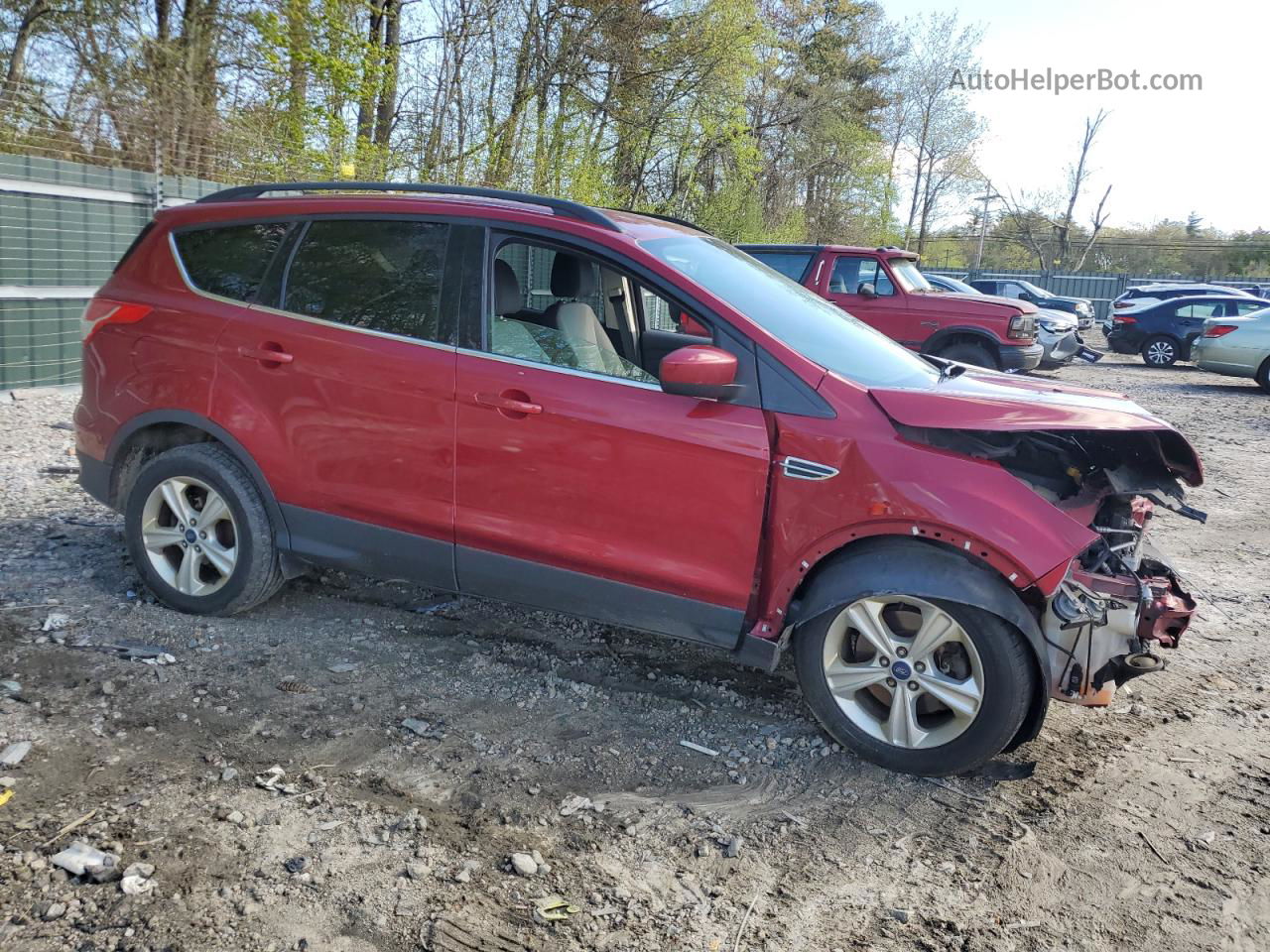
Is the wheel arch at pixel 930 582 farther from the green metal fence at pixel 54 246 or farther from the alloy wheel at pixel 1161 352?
the alloy wheel at pixel 1161 352

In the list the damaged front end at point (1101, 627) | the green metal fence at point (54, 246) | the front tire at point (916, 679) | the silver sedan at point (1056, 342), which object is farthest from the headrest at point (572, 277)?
the silver sedan at point (1056, 342)

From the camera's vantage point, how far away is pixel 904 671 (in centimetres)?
333

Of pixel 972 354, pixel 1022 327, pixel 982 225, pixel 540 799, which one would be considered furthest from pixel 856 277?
pixel 982 225

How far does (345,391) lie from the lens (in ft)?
13.0

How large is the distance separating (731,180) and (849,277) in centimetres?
1637

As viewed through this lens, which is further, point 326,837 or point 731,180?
point 731,180

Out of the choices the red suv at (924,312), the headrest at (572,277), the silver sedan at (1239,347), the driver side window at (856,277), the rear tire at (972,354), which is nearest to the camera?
the headrest at (572,277)

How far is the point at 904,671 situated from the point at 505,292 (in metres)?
2.12

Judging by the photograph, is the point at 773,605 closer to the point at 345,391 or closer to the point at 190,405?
the point at 345,391

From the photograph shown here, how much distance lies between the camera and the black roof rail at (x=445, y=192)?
12.7ft

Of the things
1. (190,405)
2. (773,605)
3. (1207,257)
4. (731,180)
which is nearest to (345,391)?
(190,405)

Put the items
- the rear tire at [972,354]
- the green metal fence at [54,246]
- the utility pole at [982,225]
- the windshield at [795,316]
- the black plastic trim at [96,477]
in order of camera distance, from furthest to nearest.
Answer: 1. the utility pole at [982,225]
2. the rear tire at [972,354]
3. the green metal fence at [54,246]
4. the black plastic trim at [96,477]
5. the windshield at [795,316]

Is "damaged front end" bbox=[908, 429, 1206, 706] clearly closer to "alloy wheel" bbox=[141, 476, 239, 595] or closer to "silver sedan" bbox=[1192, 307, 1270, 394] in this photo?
"alloy wheel" bbox=[141, 476, 239, 595]

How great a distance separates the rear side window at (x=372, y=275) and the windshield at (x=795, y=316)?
912 mm
